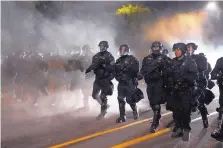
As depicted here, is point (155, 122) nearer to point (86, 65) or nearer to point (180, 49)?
point (180, 49)

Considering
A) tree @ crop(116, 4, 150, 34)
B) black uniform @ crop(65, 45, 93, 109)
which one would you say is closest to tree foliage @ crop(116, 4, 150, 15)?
tree @ crop(116, 4, 150, 34)

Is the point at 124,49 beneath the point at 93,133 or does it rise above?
A: above

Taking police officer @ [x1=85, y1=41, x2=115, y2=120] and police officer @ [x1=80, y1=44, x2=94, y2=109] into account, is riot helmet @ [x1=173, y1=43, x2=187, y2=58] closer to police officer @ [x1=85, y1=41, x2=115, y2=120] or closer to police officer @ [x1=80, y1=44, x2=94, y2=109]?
police officer @ [x1=85, y1=41, x2=115, y2=120]

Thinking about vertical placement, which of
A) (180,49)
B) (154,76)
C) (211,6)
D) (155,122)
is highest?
(211,6)

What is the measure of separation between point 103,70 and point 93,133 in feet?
7.40

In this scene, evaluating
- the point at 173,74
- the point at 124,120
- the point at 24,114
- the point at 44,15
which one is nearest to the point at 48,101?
the point at 24,114

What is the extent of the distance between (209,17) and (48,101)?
27.0 meters

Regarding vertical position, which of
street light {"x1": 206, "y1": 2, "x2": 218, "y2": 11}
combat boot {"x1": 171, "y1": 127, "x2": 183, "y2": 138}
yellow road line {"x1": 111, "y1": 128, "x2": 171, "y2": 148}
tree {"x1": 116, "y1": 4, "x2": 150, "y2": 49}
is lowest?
yellow road line {"x1": 111, "y1": 128, "x2": 171, "y2": 148}

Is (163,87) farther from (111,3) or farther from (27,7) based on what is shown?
(111,3)

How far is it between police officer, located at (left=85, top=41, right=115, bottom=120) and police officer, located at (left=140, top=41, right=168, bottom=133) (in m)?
1.62

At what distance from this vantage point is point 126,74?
28.5 ft

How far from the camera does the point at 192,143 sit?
6.52 meters

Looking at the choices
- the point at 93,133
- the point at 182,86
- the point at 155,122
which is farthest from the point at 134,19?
the point at 182,86

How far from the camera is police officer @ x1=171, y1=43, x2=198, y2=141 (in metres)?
6.70
